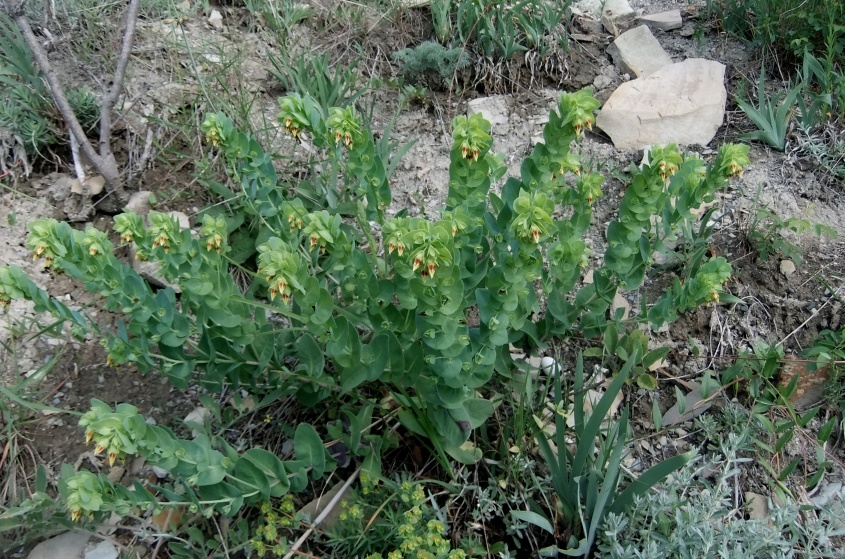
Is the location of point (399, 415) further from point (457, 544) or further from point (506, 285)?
point (506, 285)

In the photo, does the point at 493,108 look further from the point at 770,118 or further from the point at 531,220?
the point at 531,220

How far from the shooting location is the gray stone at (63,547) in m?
2.25

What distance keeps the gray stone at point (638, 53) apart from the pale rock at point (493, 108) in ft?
2.36

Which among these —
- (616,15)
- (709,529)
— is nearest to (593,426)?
(709,529)

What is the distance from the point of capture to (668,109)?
3465mm

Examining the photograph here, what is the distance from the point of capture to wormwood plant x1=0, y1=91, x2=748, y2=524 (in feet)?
5.98

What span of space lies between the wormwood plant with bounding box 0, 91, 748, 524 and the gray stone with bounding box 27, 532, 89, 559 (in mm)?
663

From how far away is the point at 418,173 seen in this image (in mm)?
3404

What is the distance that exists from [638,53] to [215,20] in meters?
2.40

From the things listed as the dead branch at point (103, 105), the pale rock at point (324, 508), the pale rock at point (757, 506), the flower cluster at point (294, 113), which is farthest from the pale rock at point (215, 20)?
the pale rock at point (757, 506)

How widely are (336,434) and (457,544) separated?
0.54 meters

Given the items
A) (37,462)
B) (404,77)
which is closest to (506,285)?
(37,462)

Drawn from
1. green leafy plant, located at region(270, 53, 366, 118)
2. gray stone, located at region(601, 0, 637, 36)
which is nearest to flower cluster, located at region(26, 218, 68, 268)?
green leafy plant, located at region(270, 53, 366, 118)

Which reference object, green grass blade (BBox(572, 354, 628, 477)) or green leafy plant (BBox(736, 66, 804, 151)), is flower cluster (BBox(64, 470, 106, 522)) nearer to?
green grass blade (BBox(572, 354, 628, 477))
